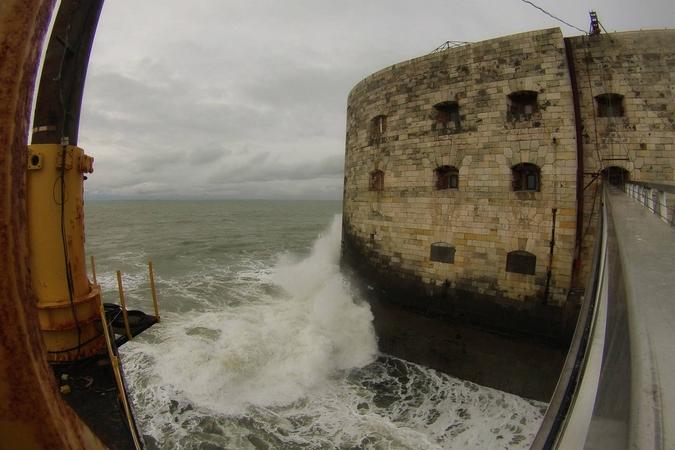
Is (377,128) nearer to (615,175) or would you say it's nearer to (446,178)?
(446,178)

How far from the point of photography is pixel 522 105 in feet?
28.0

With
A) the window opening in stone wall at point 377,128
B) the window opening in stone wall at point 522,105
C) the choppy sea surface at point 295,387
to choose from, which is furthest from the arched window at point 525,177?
the choppy sea surface at point 295,387

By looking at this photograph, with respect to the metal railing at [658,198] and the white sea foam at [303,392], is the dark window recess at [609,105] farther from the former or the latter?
the white sea foam at [303,392]

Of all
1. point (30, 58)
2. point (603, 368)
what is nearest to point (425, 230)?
point (603, 368)

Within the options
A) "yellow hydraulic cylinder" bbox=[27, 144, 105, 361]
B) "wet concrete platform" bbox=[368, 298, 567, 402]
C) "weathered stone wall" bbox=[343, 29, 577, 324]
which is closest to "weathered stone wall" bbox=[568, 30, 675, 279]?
"weathered stone wall" bbox=[343, 29, 577, 324]

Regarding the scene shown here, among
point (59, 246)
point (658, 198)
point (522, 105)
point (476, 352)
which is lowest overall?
point (476, 352)

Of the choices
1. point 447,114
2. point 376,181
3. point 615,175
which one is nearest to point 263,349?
point 376,181

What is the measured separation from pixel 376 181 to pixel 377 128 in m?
1.51

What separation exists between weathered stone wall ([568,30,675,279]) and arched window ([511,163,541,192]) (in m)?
0.94

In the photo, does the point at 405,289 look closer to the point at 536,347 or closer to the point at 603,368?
the point at 536,347

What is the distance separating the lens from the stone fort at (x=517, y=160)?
7664 mm

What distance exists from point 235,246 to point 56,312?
2418cm

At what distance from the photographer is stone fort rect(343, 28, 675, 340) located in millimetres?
7664

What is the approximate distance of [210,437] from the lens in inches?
257
